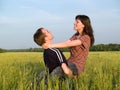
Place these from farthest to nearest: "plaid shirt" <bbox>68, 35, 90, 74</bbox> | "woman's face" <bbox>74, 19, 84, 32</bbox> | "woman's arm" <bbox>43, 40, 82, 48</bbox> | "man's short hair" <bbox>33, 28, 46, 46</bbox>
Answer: "woman's face" <bbox>74, 19, 84, 32</bbox> < "plaid shirt" <bbox>68, 35, 90, 74</bbox> < "man's short hair" <bbox>33, 28, 46, 46</bbox> < "woman's arm" <bbox>43, 40, 82, 48</bbox>

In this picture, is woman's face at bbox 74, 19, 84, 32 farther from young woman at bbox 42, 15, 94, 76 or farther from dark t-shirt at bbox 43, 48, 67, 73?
dark t-shirt at bbox 43, 48, 67, 73

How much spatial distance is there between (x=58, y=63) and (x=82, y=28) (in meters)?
0.61

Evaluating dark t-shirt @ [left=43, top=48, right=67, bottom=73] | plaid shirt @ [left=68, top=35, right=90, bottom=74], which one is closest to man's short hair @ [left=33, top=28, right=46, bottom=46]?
dark t-shirt @ [left=43, top=48, right=67, bottom=73]

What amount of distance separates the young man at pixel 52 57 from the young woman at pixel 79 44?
22 millimetres

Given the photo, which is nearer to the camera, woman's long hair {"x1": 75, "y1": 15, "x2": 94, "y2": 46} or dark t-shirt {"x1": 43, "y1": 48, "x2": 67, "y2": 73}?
dark t-shirt {"x1": 43, "y1": 48, "x2": 67, "y2": 73}

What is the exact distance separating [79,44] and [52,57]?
1.23ft

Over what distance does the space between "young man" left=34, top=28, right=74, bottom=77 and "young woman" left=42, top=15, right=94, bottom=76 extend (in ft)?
0.07

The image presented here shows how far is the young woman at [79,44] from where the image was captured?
385cm

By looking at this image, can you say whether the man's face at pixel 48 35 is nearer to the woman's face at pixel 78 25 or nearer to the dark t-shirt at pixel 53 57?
the dark t-shirt at pixel 53 57

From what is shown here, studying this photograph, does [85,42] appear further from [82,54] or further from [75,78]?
[75,78]

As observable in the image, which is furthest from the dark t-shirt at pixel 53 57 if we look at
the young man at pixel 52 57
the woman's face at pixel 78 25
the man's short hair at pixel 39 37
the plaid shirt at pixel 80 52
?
the woman's face at pixel 78 25

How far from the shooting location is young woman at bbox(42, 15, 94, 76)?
385 cm

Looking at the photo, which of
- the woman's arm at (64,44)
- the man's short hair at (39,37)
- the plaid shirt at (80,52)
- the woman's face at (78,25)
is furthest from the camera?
the woman's face at (78,25)

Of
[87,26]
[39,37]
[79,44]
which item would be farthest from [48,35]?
[87,26]
